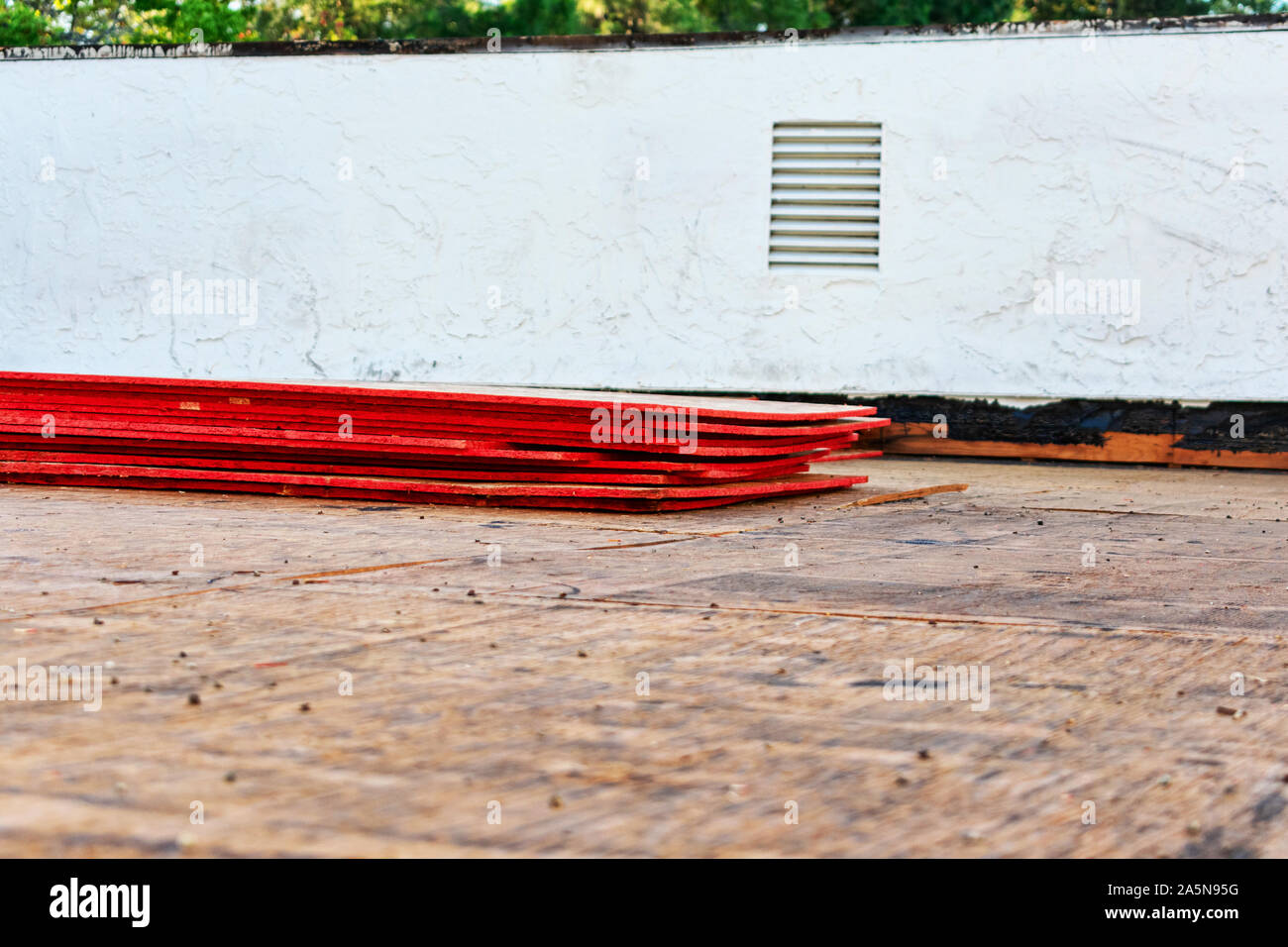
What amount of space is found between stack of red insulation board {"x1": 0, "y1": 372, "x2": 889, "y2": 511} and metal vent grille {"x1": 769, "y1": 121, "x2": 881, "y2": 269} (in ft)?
15.3

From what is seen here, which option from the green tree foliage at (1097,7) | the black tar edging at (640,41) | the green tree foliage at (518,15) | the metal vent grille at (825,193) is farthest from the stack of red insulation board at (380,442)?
the green tree foliage at (1097,7)

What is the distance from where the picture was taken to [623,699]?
7.80ft

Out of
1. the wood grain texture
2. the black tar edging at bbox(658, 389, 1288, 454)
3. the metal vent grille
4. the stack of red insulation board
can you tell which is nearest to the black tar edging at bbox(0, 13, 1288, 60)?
the metal vent grille

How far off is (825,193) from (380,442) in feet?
19.9

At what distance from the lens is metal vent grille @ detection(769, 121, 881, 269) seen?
11078 mm

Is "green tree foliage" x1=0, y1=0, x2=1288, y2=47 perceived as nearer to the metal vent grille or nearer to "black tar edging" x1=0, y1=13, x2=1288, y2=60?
"black tar edging" x1=0, y1=13, x2=1288, y2=60

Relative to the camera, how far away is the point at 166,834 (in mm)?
1608

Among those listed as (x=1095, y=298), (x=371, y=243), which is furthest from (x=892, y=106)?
(x=371, y=243)

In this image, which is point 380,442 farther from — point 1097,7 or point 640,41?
point 1097,7

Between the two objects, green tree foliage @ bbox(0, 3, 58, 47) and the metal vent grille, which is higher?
green tree foliage @ bbox(0, 3, 58, 47)

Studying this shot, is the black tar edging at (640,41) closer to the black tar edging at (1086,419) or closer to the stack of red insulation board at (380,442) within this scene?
the black tar edging at (1086,419)

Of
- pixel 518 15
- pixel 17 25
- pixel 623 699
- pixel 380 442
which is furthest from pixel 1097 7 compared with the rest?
pixel 623 699
